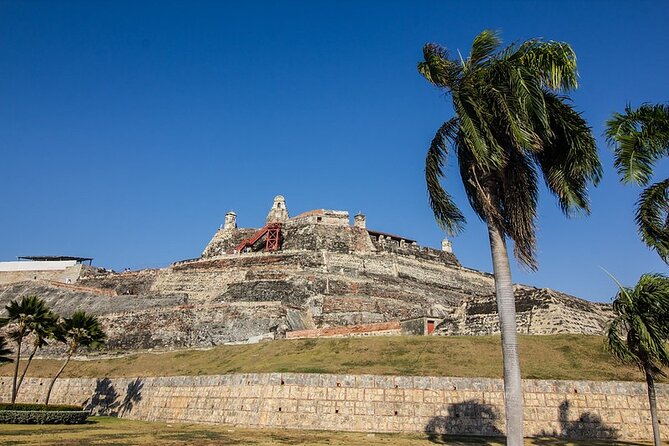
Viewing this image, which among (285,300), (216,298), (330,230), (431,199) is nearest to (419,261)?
(330,230)

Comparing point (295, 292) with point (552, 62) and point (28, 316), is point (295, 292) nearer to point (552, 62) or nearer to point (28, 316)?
point (28, 316)

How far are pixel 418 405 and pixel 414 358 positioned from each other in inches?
132

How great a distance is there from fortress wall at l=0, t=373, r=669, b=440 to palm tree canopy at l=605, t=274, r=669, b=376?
5600 millimetres

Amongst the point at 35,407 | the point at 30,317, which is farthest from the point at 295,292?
the point at 35,407

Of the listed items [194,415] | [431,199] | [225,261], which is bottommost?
[194,415]

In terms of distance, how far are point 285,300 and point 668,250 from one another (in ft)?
109

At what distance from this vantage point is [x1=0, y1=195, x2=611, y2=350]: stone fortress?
111 feet

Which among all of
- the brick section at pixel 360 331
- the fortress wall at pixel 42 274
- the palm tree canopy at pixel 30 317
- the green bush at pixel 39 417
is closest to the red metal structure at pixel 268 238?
the fortress wall at pixel 42 274

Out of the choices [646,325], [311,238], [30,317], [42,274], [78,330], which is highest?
[311,238]

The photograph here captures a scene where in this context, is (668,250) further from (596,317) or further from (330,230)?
(330,230)

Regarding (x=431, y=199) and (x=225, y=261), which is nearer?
(x=431, y=199)

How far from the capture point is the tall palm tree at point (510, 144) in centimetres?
1221

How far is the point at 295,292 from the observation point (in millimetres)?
44344

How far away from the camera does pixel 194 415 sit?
83.7 ft
